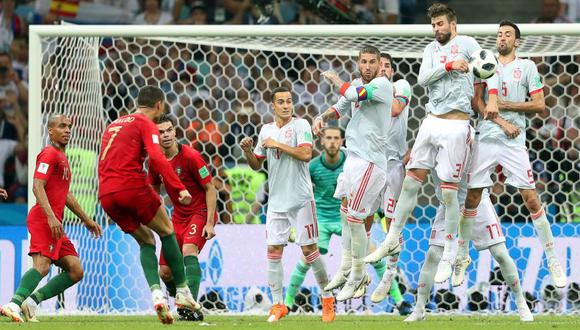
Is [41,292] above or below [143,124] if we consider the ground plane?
below

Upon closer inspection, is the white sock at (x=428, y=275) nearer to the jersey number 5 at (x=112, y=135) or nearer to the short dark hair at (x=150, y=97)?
the short dark hair at (x=150, y=97)

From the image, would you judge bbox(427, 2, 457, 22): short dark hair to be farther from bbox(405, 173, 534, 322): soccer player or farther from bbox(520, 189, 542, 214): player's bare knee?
bbox(520, 189, 542, 214): player's bare knee

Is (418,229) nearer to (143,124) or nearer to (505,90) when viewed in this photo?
(505,90)

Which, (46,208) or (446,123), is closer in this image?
(446,123)

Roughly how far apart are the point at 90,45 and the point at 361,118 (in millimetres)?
3887

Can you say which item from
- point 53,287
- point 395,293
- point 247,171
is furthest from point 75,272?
point 247,171

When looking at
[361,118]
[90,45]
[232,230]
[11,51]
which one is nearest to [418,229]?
[232,230]

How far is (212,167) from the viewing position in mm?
14328

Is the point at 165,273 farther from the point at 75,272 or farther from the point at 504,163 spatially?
the point at 504,163

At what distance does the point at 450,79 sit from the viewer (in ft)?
34.2

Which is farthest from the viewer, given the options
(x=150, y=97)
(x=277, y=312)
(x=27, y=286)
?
(x=277, y=312)

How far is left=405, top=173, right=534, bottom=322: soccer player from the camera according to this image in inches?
435

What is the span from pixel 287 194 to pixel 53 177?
2031 mm

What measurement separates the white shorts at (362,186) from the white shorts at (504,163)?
75cm
